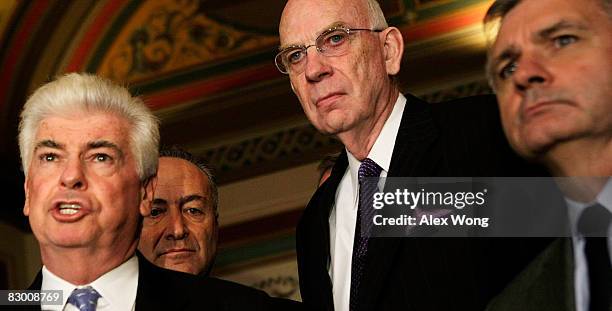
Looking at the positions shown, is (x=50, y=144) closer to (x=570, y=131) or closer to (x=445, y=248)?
A: (x=445, y=248)

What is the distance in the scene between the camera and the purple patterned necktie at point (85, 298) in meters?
2.02

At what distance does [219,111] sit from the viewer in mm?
6422

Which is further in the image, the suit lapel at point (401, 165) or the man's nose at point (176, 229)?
the man's nose at point (176, 229)

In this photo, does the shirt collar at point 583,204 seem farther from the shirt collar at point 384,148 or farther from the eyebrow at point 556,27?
the shirt collar at point 384,148

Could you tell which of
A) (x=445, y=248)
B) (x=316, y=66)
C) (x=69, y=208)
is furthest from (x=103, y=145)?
(x=445, y=248)

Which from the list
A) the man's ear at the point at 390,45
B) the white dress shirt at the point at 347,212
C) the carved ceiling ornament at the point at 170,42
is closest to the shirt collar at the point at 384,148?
the white dress shirt at the point at 347,212

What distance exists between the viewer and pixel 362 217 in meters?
2.30

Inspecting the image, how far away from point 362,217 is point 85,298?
1.99ft

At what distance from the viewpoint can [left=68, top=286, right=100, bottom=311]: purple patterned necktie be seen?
2.02 metres

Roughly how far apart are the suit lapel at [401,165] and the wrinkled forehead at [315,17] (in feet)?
0.75

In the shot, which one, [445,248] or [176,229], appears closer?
[445,248]

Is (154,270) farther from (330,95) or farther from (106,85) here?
(330,95)

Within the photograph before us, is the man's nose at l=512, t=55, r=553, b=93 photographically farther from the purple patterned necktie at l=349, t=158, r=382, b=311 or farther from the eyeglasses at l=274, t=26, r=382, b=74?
the eyeglasses at l=274, t=26, r=382, b=74

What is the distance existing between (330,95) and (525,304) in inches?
37.0
